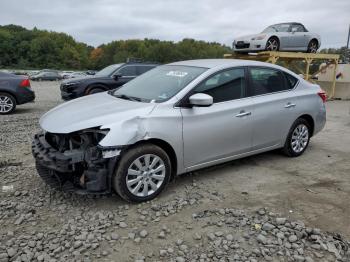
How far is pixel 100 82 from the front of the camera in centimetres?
1109

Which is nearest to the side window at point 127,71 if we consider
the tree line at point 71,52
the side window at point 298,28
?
the side window at point 298,28

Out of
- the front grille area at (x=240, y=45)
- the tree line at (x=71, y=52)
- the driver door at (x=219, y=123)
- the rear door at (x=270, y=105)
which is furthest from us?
the tree line at (x=71, y=52)

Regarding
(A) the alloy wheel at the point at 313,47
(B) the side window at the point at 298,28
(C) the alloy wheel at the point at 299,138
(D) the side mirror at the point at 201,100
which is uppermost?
(B) the side window at the point at 298,28

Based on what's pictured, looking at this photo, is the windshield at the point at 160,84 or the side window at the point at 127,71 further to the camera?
the side window at the point at 127,71

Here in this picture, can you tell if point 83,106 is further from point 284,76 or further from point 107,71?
point 107,71

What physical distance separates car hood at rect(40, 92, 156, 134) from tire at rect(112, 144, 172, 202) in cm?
41

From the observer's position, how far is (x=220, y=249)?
3287 mm

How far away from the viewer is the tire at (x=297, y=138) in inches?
228

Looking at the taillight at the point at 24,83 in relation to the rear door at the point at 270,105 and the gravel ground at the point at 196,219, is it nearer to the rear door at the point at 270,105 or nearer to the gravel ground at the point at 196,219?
the gravel ground at the point at 196,219

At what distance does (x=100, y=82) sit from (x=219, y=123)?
7.24m

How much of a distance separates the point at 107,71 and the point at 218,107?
25.8 feet

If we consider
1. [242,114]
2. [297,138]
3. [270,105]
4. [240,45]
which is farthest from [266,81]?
[240,45]

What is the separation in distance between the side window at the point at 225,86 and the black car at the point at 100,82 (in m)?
6.89

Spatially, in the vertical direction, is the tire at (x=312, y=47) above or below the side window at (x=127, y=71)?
above
